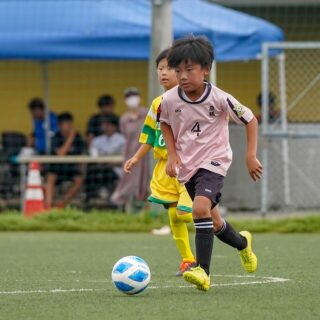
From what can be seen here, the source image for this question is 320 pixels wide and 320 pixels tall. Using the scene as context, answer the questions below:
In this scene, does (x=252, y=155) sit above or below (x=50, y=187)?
above

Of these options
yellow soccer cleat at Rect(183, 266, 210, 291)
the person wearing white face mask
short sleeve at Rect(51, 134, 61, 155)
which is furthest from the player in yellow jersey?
short sleeve at Rect(51, 134, 61, 155)

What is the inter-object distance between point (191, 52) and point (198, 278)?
1.49 m

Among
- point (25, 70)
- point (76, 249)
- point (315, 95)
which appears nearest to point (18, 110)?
point (25, 70)

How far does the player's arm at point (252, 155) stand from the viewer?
7359mm

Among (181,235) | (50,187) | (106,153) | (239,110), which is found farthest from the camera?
(106,153)

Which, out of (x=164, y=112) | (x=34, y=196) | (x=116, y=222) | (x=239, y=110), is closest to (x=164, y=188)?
(x=164, y=112)

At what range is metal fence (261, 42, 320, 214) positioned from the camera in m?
15.4

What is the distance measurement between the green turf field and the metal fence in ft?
11.2

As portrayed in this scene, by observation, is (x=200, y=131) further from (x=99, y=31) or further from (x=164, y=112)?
(x=99, y=31)

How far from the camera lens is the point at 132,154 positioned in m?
15.3

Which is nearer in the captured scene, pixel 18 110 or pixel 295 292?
pixel 295 292

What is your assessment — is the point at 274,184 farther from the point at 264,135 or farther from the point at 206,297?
the point at 206,297

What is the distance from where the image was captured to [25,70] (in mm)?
19344

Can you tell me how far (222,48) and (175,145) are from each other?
7659 mm
